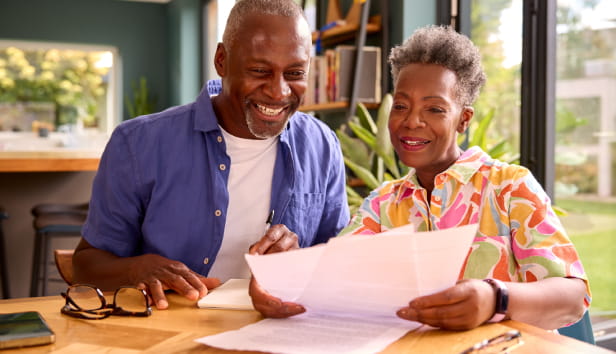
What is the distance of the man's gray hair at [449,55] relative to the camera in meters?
1.42

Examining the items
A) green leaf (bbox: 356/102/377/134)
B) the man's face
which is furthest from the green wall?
the man's face

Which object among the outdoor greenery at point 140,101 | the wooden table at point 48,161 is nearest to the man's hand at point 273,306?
the wooden table at point 48,161

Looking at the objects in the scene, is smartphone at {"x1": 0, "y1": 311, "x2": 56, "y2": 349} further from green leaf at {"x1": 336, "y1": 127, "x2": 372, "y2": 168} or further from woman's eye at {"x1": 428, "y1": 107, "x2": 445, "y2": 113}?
green leaf at {"x1": 336, "y1": 127, "x2": 372, "y2": 168}

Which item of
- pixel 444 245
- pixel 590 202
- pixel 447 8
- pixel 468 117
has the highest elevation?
pixel 447 8

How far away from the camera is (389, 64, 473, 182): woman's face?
1394 mm

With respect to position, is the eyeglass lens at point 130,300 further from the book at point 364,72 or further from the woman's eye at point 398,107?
the book at point 364,72

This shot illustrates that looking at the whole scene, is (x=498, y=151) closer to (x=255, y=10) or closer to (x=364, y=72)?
(x=364, y=72)

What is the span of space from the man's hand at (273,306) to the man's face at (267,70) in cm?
61

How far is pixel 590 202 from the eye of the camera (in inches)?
119

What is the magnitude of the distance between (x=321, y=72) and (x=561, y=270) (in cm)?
320

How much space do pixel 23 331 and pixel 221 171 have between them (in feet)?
2.46

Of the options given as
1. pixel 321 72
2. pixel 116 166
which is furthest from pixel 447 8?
pixel 116 166

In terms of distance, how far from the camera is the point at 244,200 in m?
1.67

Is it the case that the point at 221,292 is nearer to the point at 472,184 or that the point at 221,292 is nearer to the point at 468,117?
the point at 472,184
